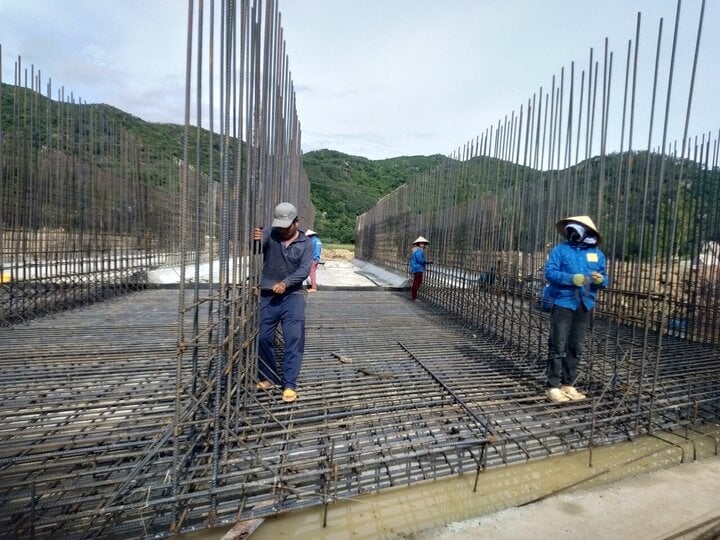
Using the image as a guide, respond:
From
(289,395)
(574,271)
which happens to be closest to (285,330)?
(289,395)

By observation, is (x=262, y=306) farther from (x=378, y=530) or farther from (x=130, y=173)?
(x=130, y=173)

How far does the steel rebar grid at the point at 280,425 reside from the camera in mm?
1921

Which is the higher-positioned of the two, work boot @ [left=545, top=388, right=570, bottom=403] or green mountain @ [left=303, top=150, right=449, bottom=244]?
green mountain @ [left=303, top=150, right=449, bottom=244]

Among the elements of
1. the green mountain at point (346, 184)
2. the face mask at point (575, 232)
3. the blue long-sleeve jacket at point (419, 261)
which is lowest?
the blue long-sleeve jacket at point (419, 261)

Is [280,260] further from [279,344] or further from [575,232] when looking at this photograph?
[575,232]

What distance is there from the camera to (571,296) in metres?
3.30

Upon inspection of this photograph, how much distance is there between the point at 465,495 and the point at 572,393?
60.0 inches

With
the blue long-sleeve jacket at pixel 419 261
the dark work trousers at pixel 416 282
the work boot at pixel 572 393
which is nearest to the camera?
the work boot at pixel 572 393

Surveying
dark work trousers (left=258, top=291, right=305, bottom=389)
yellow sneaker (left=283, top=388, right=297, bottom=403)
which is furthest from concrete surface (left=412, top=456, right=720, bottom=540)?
dark work trousers (left=258, top=291, right=305, bottom=389)

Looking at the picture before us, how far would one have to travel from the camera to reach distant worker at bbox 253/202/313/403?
2.99 m

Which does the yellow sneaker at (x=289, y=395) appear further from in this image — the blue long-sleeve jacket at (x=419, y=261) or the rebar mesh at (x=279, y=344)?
the blue long-sleeve jacket at (x=419, y=261)

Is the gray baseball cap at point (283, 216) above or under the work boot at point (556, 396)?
above

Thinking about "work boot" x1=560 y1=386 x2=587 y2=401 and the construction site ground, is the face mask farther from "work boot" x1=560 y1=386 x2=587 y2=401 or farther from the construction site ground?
the construction site ground

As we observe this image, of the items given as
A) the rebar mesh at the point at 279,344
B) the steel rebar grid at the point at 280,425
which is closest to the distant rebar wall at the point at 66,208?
the rebar mesh at the point at 279,344
